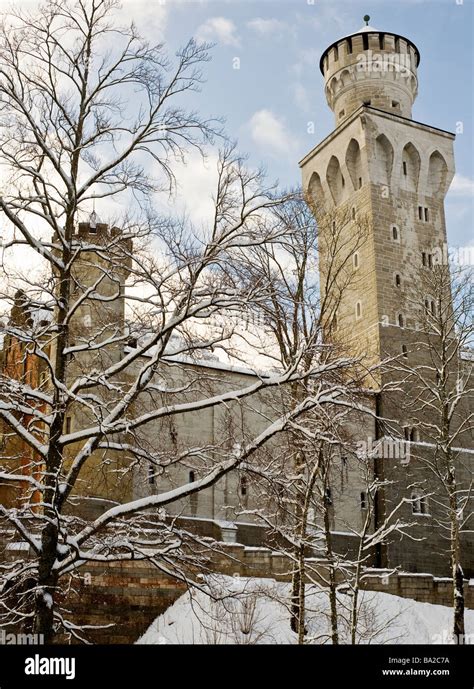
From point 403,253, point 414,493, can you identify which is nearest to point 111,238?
point 414,493

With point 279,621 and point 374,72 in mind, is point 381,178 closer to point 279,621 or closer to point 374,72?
point 374,72

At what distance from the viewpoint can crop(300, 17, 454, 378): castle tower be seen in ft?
125

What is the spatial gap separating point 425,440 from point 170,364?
1066 inches

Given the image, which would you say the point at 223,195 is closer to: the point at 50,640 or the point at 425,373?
the point at 50,640

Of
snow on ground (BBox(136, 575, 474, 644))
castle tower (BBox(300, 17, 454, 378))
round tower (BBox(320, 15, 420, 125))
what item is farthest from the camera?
round tower (BBox(320, 15, 420, 125))

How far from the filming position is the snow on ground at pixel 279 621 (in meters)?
17.1

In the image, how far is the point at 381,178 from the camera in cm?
4000

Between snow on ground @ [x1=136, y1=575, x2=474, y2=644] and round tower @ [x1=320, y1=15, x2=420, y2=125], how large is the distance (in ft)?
88.6

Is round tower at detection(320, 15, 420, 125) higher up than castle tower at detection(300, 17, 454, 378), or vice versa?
round tower at detection(320, 15, 420, 125)

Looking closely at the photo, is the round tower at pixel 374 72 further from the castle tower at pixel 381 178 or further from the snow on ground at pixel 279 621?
the snow on ground at pixel 279 621

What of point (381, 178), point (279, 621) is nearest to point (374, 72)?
point (381, 178)

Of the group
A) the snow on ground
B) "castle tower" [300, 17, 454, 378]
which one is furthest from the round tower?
the snow on ground

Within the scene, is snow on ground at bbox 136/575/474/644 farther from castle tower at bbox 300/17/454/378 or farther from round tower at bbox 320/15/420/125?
round tower at bbox 320/15/420/125
